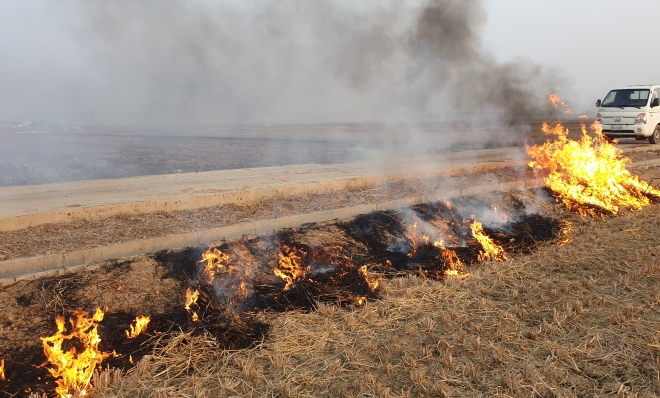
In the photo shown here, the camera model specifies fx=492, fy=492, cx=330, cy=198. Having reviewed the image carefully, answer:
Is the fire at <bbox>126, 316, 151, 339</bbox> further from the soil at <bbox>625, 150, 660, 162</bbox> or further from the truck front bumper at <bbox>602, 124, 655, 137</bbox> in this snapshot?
the truck front bumper at <bbox>602, 124, 655, 137</bbox>

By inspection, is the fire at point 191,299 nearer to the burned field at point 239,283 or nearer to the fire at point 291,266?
the burned field at point 239,283

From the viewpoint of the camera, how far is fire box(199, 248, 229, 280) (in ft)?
16.6

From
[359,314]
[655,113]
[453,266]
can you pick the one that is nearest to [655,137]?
[655,113]

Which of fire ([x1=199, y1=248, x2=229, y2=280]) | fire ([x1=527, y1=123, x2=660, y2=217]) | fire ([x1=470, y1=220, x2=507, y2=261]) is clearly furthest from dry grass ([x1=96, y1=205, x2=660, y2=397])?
fire ([x1=527, y1=123, x2=660, y2=217])

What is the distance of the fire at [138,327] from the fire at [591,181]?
22.2ft

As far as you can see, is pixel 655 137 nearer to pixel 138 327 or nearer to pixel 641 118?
pixel 641 118

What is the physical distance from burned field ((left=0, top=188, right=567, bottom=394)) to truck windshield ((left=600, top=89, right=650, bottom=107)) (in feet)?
38.8

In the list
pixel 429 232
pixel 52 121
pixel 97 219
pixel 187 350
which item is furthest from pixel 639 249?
pixel 52 121

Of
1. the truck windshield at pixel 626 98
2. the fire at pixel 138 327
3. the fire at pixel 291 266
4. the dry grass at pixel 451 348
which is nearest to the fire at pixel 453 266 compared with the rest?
the dry grass at pixel 451 348

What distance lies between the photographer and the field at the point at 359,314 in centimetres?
318

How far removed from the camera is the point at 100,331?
3.92 m

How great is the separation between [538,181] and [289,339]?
23.4 ft

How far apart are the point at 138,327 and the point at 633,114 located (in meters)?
16.9

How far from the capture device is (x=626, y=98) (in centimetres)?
1655
